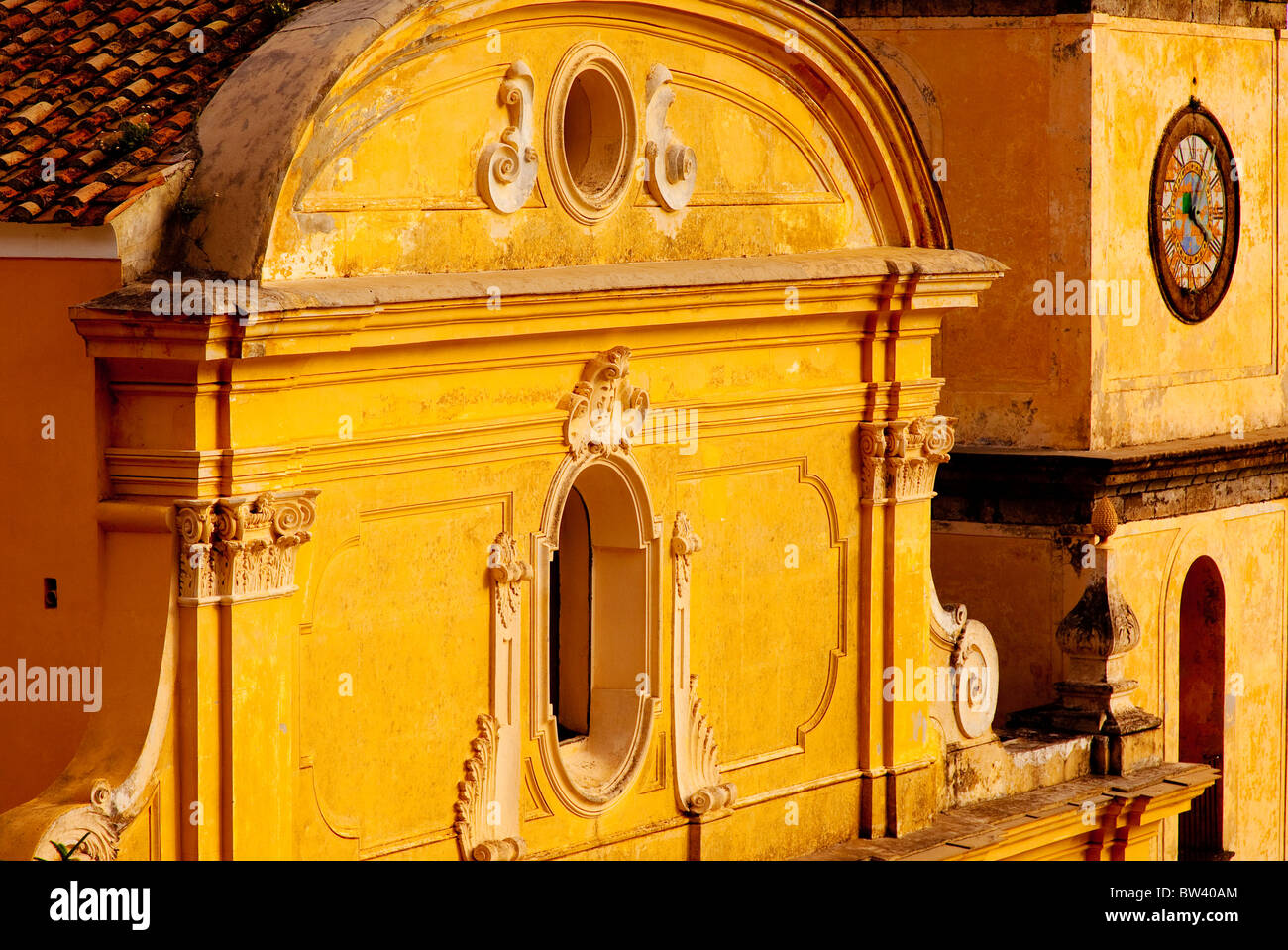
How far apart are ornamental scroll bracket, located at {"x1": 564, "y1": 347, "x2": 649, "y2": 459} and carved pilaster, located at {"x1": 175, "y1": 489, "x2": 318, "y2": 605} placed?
2149 millimetres

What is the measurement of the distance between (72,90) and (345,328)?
6.35 ft

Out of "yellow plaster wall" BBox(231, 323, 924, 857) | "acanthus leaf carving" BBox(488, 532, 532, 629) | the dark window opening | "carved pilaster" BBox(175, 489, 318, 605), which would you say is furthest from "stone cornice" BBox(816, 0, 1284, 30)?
"carved pilaster" BBox(175, 489, 318, 605)

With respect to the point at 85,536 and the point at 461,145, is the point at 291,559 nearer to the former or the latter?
the point at 85,536

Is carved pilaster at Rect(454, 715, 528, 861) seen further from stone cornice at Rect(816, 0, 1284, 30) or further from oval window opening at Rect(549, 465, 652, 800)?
stone cornice at Rect(816, 0, 1284, 30)

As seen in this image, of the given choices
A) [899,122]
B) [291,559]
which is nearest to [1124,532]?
[899,122]

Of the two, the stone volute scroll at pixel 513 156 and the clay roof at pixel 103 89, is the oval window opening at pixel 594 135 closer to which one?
the stone volute scroll at pixel 513 156

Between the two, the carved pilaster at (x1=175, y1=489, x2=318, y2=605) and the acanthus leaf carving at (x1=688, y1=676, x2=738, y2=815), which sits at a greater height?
the carved pilaster at (x1=175, y1=489, x2=318, y2=605)

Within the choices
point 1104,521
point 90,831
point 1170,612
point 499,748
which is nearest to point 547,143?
point 499,748

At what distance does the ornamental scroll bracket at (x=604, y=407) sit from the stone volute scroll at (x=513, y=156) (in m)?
1.03

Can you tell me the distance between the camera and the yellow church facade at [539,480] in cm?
1137

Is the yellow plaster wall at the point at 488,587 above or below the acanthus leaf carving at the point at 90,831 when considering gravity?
above

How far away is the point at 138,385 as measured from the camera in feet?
37.2

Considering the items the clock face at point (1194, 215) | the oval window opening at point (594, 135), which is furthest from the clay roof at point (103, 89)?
the clock face at point (1194, 215)

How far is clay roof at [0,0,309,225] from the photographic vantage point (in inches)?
450
